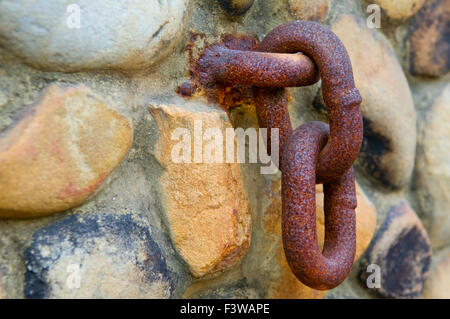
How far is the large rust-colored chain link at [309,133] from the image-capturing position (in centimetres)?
49

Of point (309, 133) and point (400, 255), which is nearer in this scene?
point (309, 133)

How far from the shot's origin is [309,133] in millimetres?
519

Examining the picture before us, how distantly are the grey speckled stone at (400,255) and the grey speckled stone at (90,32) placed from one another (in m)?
0.48

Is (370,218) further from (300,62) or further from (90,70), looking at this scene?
(90,70)

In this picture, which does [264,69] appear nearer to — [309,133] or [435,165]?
[309,133]

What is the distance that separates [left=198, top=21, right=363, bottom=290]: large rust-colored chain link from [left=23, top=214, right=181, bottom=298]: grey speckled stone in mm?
161

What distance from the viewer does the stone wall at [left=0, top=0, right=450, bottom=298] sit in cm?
44

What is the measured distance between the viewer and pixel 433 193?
0.84 m

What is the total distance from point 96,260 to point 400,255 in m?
0.53

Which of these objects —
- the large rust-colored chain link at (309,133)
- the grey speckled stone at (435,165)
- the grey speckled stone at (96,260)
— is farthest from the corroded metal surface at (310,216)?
the grey speckled stone at (435,165)

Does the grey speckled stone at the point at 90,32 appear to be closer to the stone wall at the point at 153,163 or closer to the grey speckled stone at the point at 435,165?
the stone wall at the point at 153,163

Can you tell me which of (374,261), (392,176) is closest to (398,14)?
(392,176)

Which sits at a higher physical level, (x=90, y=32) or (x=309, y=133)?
(x=90, y=32)

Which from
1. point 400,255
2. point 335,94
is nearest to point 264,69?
point 335,94
